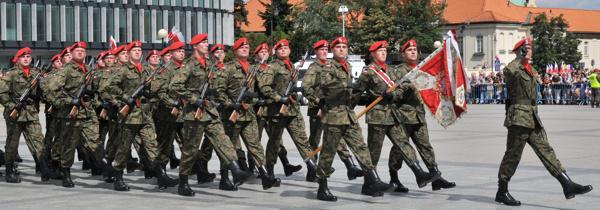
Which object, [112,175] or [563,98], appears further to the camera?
[563,98]

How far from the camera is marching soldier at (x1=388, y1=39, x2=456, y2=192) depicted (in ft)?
42.2

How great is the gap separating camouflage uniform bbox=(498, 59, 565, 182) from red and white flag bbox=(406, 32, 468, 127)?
140cm

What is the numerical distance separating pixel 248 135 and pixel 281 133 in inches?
27.6

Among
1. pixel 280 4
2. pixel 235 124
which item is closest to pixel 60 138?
pixel 235 124

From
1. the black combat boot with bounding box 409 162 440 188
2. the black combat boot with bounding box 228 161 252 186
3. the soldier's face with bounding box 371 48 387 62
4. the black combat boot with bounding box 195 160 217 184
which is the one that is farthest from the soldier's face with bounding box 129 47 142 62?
the black combat boot with bounding box 409 162 440 188

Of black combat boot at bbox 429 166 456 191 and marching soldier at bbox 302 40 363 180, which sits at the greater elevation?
marching soldier at bbox 302 40 363 180

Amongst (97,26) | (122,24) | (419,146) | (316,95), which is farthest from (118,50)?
(122,24)

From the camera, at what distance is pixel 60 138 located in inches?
592

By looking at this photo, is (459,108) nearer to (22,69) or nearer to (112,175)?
(112,175)

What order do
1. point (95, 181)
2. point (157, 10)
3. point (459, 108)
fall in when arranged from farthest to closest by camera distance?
point (157, 10), point (95, 181), point (459, 108)

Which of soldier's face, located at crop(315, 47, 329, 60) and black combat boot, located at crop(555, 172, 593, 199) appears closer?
black combat boot, located at crop(555, 172, 593, 199)

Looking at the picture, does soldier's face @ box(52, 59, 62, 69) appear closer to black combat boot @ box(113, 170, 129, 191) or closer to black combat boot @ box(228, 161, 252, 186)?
black combat boot @ box(113, 170, 129, 191)

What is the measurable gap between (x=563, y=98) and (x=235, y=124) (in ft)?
109

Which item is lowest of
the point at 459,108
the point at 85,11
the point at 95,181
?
the point at 95,181
